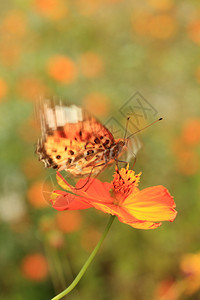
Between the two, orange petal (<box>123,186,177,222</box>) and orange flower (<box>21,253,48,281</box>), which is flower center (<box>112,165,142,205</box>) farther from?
orange flower (<box>21,253,48,281</box>)

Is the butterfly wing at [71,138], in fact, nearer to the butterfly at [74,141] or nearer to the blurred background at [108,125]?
the butterfly at [74,141]

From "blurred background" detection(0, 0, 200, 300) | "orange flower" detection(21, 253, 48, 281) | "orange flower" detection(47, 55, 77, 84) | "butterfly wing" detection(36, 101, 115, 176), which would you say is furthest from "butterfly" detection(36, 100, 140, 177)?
"orange flower" detection(47, 55, 77, 84)

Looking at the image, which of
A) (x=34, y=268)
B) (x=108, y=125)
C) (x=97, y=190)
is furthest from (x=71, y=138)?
(x=34, y=268)

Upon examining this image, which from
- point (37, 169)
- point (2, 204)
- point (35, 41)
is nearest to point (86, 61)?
point (35, 41)

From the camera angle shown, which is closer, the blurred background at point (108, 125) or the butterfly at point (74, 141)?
the butterfly at point (74, 141)

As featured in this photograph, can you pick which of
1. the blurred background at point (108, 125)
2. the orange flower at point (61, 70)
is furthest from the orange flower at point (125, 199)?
the orange flower at point (61, 70)

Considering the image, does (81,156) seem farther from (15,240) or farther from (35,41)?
(35,41)
